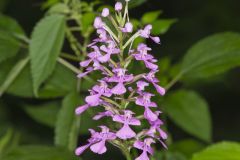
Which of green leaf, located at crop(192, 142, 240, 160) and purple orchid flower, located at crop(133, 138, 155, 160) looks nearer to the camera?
purple orchid flower, located at crop(133, 138, 155, 160)

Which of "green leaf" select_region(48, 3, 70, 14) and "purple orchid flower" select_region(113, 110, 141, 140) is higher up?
"green leaf" select_region(48, 3, 70, 14)

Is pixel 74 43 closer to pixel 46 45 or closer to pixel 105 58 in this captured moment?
pixel 46 45

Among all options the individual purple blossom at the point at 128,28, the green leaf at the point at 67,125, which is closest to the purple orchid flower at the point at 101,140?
the individual purple blossom at the point at 128,28

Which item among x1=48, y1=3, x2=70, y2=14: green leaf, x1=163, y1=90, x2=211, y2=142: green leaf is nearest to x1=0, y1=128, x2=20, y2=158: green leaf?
x1=48, y1=3, x2=70, y2=14: green leaf

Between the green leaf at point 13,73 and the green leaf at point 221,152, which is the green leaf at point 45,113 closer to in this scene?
the green leaf at point 13,73

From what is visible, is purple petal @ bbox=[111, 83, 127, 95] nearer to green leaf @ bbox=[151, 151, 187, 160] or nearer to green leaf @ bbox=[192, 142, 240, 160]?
green leaf @ bbox=[192, 142, 240, 160]

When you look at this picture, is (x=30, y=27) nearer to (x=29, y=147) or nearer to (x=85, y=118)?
(x=85, y=118)

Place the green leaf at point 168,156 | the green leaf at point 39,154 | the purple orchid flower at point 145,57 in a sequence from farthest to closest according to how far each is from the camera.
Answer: the green leaf at point 168,156, the green leaf at point 39,154, the purple orchid flower at point 145,57
